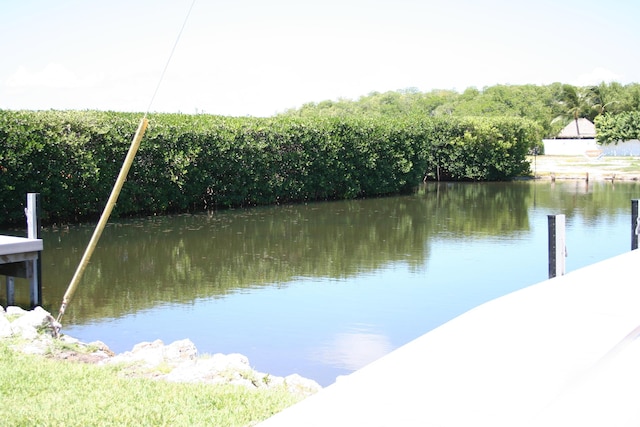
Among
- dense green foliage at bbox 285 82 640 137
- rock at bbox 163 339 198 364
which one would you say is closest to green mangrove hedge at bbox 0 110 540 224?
rock at bbox 163 339 198 364

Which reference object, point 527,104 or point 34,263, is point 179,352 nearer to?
point 34,263

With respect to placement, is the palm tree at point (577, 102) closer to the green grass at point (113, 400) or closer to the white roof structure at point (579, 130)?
the white roof structure at point (579, 130)

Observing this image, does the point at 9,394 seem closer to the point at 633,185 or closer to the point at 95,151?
the point at 95,151

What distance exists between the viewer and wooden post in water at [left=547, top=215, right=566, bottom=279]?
30.1 ft

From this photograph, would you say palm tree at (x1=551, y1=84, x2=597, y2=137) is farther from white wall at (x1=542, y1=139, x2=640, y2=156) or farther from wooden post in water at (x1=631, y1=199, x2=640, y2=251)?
wooden post in water at (x1=631, y1=199, x2=640, y2=251)

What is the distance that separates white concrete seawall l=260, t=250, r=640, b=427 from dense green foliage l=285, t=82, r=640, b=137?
254ft

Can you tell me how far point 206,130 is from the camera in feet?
75.4

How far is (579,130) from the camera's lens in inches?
3504

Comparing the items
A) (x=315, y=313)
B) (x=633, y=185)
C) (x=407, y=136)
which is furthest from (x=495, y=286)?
(x=633, y=185)

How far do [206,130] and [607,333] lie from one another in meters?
17.9

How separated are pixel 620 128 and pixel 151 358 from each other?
75046 mm

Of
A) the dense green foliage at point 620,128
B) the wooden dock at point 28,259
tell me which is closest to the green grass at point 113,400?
the wooden dock at point 28,259

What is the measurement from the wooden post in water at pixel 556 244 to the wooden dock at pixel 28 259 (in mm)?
6447

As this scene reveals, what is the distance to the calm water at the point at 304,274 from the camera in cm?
933
